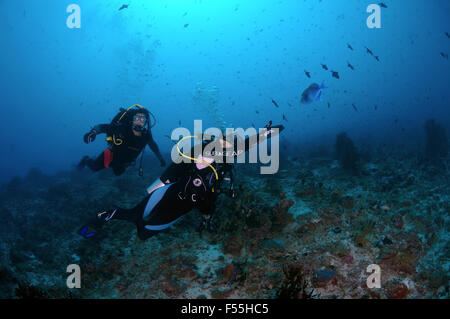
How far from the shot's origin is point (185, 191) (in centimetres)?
405

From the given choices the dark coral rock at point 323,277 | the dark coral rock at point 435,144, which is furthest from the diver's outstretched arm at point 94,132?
the dark coral rock at point 435,144

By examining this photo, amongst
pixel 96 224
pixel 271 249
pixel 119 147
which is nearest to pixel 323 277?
pixel 271 249

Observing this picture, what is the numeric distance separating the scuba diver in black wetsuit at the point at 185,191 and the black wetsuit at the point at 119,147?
2074 mm

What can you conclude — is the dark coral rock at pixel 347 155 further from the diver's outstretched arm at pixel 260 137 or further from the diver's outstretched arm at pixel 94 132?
the diver's outstretched arm at pixel 94 132

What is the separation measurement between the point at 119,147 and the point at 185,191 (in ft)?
10.7

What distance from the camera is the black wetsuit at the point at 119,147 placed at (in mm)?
6051

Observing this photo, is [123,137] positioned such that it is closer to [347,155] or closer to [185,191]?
[185,191]

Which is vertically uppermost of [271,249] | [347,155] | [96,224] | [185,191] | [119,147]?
[119,147]

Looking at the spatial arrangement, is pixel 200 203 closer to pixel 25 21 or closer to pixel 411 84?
pixel 25 21

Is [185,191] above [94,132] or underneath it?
underneath

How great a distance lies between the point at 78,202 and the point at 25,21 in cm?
6697

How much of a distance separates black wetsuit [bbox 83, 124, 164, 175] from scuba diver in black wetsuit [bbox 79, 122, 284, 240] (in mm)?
2074

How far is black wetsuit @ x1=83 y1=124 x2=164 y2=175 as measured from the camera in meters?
6.05
